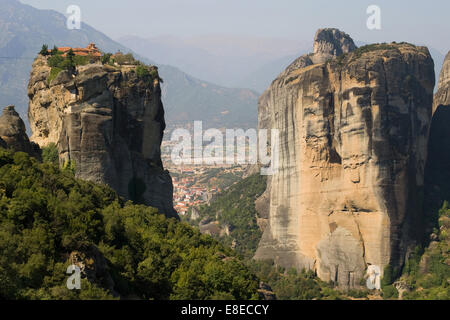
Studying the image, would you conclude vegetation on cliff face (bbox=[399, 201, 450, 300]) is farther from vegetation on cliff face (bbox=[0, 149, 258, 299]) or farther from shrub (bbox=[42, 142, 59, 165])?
shrub (bbox=[42, 142, 59, 165])

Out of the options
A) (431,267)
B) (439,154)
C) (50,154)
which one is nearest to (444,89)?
(439,154)

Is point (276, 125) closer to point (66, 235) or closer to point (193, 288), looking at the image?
point (193, 288)

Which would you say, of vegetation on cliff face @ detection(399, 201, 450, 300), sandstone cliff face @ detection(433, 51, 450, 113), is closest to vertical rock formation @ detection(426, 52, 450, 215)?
sandstone cliff face @ detection(433, 51, 450, 113)

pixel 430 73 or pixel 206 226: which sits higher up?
pixel 430 73

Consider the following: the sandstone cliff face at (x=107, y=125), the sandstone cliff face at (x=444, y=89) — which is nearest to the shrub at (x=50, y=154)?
the sandstone cliff face at (x=107, y=125)

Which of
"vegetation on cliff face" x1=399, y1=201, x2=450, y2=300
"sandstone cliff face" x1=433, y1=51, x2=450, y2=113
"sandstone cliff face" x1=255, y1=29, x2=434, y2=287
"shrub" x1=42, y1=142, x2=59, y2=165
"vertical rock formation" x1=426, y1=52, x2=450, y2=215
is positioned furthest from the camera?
"sandstone cliff face" x1=433, y1=51, x2=450, y2=113

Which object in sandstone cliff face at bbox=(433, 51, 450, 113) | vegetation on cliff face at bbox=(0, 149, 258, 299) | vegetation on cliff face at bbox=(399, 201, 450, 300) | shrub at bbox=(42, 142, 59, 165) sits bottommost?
vegetation on cliff face at bbox=(399, 201, 450, 300)

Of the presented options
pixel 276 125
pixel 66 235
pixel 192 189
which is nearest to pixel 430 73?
pixel 276 125
